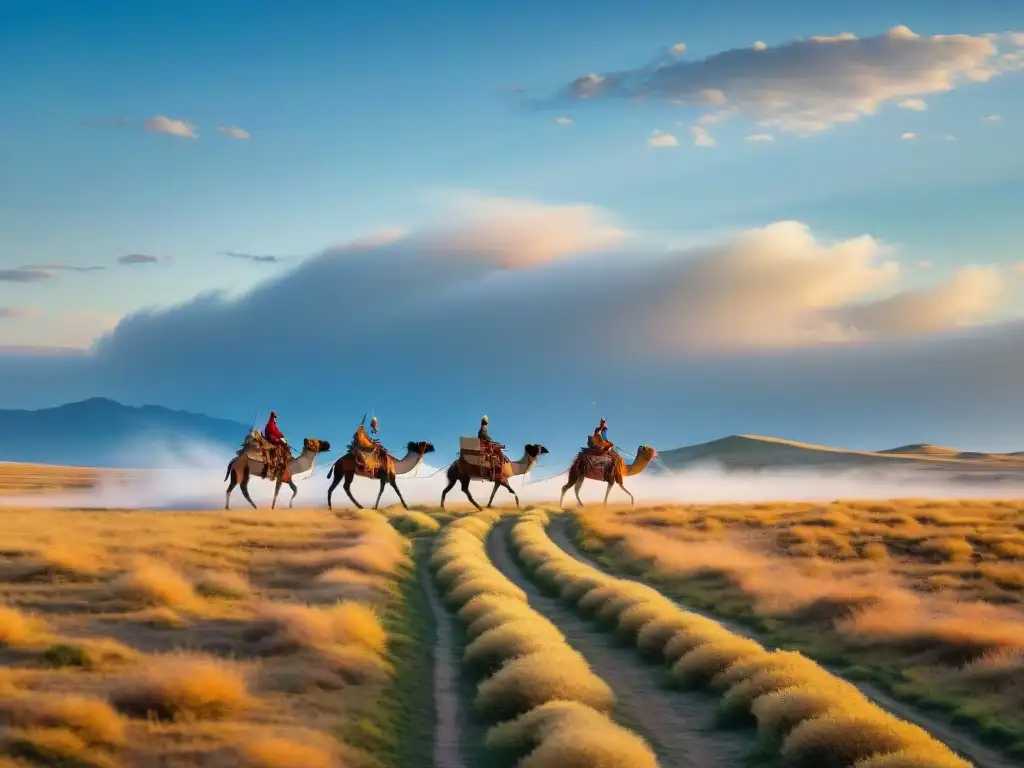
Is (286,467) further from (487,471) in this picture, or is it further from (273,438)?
(487,471)

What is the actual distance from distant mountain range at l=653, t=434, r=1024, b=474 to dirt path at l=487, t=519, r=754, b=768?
134158mm

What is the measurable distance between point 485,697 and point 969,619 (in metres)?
12.2

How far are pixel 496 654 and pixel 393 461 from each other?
33846mm

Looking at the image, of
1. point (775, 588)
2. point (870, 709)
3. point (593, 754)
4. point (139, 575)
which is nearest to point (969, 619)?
point (775, 588)

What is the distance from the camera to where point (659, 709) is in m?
16.6

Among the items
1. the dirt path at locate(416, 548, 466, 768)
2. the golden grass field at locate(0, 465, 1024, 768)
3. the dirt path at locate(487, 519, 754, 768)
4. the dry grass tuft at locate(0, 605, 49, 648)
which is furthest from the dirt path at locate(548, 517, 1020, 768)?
the dry grass tuft at locate(0, 605, 49, 648)

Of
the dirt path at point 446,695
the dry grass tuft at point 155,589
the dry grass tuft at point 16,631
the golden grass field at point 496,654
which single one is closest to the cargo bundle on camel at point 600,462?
the golden grass field at point 496,654

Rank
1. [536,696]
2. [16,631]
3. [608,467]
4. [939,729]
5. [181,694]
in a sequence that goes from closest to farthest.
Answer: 1. [181,694]
2. [536,696]
3. [939,729]
4. [16,631]
5. [608,467]

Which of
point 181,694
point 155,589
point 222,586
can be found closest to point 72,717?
point 181,694

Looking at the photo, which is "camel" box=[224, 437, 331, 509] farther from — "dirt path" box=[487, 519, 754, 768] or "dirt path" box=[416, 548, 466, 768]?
"dirt path" box=[487, 519, 754, 768]

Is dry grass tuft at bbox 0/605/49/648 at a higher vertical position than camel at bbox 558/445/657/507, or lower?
lower

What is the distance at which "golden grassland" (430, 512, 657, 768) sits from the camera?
12.1m

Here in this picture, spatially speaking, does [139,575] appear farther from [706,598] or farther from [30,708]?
[706,598]

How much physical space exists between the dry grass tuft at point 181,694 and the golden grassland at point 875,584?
10820 millimetres
